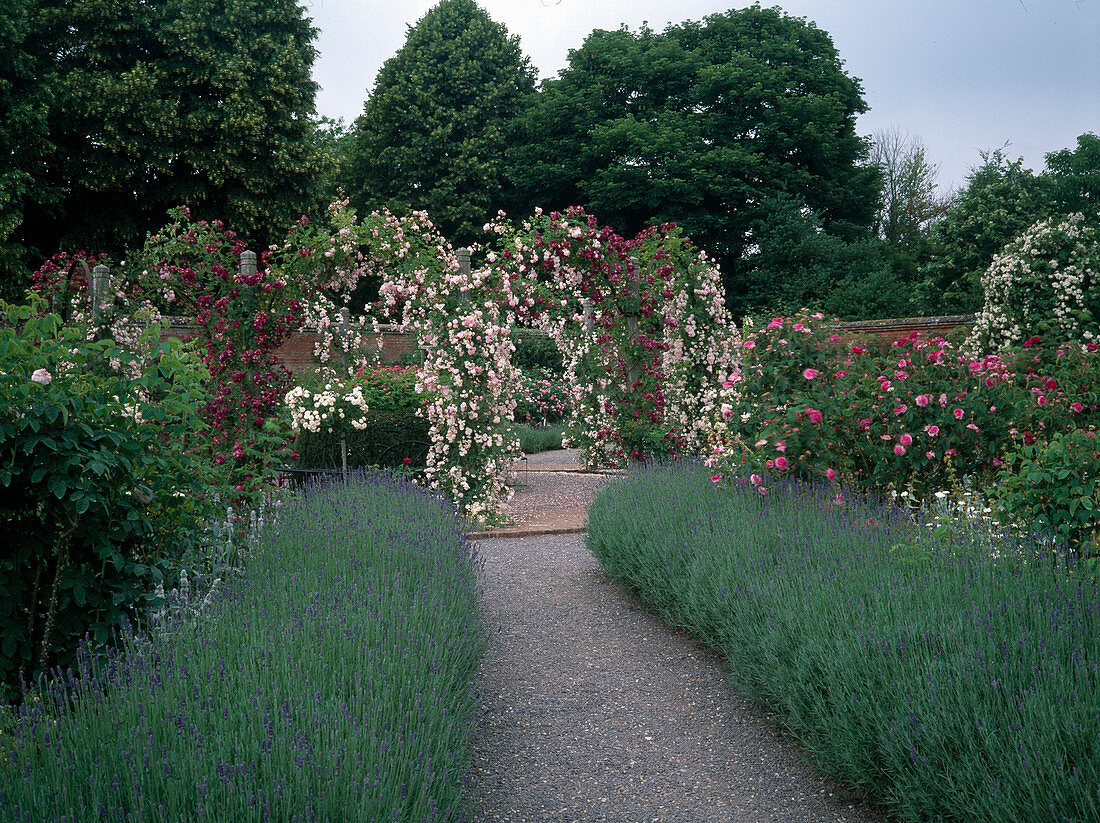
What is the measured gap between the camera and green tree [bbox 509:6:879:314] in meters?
22.5

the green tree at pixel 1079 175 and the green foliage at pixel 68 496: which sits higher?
the green tree at pixel 1079 175

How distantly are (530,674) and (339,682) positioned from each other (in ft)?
6.71

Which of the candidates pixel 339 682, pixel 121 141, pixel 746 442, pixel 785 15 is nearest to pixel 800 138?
pixel 785 15

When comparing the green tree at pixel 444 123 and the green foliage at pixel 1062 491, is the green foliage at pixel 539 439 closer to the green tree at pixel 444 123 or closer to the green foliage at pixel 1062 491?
the green tree at pixel 444 123

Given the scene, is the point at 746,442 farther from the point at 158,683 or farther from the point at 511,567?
the point at 158,683

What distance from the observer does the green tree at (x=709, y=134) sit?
22.5 m

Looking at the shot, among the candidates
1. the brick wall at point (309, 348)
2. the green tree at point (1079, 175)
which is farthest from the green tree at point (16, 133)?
the green tree at point (1079, 175)

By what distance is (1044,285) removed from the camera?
11.7 m

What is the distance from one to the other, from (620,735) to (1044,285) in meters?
11.4

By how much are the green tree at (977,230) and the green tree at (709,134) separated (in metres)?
3.87

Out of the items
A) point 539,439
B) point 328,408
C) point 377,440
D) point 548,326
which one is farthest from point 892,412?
point 539,439

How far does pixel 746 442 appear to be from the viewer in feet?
18.3

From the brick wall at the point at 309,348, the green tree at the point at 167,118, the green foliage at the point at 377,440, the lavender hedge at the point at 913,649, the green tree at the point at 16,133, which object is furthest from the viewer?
the green tree at the point at 167,118

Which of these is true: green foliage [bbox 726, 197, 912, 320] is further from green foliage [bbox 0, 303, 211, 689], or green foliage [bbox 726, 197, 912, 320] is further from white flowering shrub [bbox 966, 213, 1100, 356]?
green foliage [bbox 0, 303, 211, 689]
